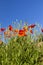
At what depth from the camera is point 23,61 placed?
7.44 m

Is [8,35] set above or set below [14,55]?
above

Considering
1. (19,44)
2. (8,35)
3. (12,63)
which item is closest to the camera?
(12,63)

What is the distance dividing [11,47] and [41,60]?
47.7 inches

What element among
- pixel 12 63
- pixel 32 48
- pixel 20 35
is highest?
pixel 20 35

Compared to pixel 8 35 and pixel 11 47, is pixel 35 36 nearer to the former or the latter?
pixel 8 35

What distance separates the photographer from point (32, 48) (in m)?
7.96

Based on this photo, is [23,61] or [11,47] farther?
[11,47]

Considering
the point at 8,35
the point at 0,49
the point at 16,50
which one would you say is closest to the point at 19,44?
the point at 16,50

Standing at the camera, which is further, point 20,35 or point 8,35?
point 8,35

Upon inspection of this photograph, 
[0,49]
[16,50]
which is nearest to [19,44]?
[16,50]

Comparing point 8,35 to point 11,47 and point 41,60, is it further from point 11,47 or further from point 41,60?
point 41,60

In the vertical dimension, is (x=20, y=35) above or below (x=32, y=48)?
above

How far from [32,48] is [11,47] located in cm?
78

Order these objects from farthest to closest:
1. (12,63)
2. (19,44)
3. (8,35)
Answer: (8,35)
(19,44)
(12,63)
